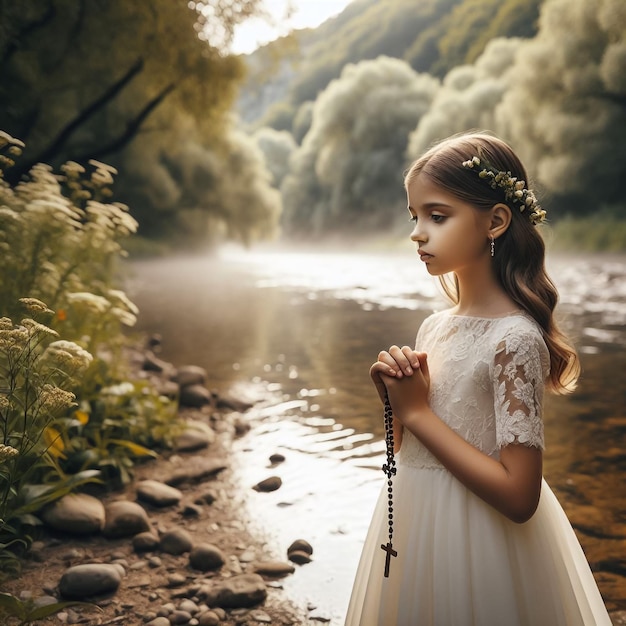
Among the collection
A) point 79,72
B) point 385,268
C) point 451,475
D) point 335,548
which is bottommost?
point 451,475

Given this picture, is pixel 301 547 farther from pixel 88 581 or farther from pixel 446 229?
pixel 446 229

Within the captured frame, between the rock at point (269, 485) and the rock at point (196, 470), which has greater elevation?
the rock at point (196, 470)

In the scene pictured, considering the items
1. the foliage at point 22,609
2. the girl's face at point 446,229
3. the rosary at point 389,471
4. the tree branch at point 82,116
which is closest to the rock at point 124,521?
the foliage at point 22,609

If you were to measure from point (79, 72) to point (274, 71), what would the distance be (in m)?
3.26

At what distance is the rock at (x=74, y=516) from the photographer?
9.19ft

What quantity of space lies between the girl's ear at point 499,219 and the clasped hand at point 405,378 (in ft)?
1.19

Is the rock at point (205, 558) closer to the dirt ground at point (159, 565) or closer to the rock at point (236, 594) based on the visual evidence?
the dirt ground at point (159, 565)

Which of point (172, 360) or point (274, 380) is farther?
point (172, 360)

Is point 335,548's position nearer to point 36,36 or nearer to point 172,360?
point 172,360

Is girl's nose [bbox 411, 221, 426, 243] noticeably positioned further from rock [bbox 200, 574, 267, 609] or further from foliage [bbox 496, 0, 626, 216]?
foliage [bbox 496, 0, 626, 216]

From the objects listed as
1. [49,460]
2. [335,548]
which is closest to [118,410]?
[49,460]

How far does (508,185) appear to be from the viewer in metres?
1.50

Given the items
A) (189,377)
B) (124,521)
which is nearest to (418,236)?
(124,521)

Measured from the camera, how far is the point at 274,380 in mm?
5965
